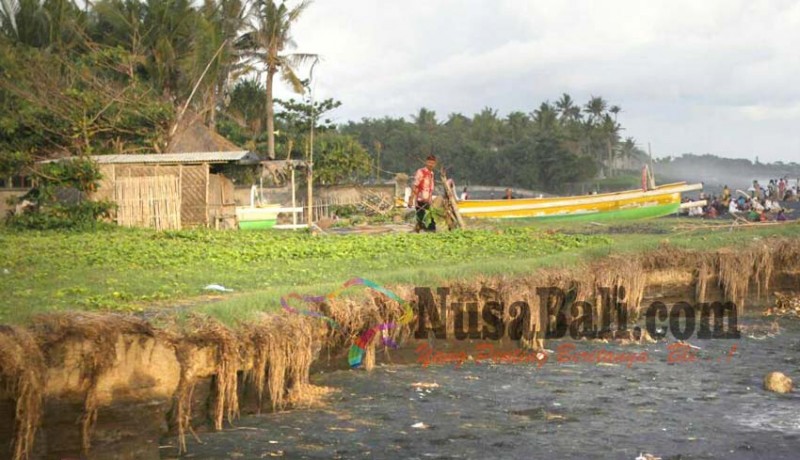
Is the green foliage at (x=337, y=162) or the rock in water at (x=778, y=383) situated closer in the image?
the rock in water at (x=778, y=383)

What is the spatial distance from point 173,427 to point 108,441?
24.3 inches

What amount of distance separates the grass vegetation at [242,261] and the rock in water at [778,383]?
11.0 ft

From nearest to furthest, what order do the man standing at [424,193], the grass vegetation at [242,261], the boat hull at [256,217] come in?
the grass vegetation at [242,261]
the man standing at [424,193]
the boat hull at [256,217]

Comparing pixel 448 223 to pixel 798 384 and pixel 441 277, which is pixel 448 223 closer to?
pixel 441 277

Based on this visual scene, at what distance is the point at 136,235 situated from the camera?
18562 millimetres

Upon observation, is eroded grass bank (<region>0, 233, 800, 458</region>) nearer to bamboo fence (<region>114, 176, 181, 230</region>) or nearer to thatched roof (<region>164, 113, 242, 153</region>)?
bamboo fence (<region>114, 176, 181, 230</region>)

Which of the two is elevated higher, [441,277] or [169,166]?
[169,166]

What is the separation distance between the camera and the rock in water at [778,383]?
9.79 m

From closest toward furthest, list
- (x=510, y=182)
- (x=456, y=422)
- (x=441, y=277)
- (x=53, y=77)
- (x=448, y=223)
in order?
(x=456, y=422) → (x=441, y=277) → (x=448, y=223) → (x=53, y=77) → (x=510, y=182)

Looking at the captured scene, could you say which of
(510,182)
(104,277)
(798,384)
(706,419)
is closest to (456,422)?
(706,419)

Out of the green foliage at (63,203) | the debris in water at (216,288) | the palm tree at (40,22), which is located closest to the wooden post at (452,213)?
the green foliage at (63,203)

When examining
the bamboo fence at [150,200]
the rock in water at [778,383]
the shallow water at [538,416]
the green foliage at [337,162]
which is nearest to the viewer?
the shallow water at [538,416]

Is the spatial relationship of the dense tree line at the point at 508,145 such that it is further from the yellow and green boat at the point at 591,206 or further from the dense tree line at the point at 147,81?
the yellow and green boat at the point at 591,206

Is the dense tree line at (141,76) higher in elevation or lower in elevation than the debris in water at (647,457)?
higher
